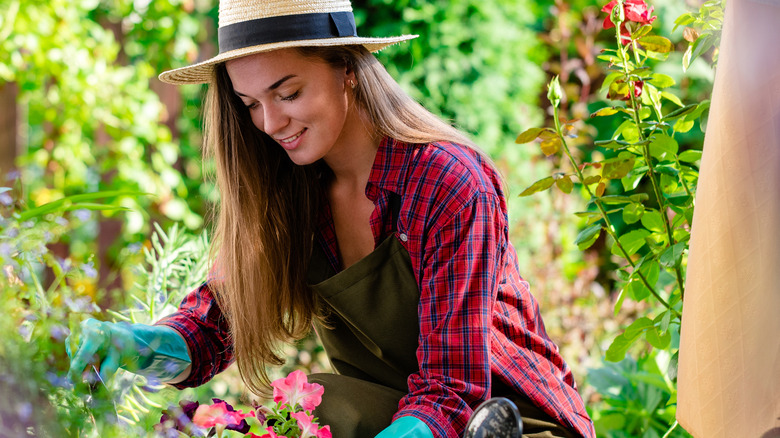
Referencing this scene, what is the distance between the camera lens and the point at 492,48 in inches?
137

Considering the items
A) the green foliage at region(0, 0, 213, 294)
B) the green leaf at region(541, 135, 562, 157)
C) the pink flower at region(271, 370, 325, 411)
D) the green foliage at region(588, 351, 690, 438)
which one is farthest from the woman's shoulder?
the green foliage at region(0, 0, 213, 294)

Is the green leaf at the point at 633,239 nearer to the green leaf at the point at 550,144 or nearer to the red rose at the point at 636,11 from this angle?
the green leaf at the point at 550,144

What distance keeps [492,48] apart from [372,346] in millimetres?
2206

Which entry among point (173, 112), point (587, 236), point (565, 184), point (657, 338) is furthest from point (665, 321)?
point (173, 112)

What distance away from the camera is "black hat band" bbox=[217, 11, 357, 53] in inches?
54.5

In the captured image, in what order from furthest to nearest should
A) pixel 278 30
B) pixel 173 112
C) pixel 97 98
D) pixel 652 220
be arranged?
pixel 173 112
pixel 97 98
pixel 652 220
pixel 278 30

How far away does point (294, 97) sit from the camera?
142 centimetres

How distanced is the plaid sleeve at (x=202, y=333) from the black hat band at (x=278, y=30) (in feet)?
1.71

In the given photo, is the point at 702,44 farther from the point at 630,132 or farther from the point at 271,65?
the point at 271,65

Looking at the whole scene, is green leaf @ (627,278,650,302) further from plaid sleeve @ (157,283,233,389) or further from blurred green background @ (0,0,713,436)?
blurred green background @ (0,0,713,436)

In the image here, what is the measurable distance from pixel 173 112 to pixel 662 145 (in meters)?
2.80

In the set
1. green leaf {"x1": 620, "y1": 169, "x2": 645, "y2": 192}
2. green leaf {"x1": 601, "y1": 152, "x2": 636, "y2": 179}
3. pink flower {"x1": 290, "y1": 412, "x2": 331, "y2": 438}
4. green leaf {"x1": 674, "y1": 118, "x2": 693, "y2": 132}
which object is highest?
green leaf {"x1": 674, "y1": 118, "x2": 693, "y2": 132}

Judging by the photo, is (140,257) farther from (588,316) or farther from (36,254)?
(36,254)

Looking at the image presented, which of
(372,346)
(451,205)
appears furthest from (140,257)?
(451,205)
